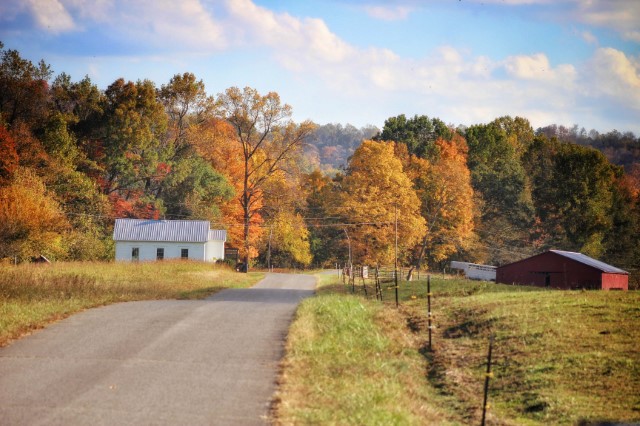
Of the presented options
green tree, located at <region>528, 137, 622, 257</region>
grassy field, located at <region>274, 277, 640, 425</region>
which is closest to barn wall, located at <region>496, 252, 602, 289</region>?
green tree, located at <region>528, 137, 622, 257</region>

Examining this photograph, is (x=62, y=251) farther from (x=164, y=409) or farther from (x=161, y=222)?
(x=164, y=409)

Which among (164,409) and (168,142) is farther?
(168,142)

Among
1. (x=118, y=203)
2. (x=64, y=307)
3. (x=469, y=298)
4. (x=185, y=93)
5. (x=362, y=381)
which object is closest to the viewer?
(x=362, y=381)

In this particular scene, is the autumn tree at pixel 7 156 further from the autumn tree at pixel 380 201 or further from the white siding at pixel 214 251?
the autumn tree at pixel 380 201

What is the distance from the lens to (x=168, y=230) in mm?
68625

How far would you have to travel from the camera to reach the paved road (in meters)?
11.8

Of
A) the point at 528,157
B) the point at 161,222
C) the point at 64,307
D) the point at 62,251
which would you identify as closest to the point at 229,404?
the point at 64,307

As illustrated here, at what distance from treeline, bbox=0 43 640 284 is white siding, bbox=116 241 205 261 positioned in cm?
133

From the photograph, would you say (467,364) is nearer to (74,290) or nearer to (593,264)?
(74,290)

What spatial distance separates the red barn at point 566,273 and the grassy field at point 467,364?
64.5ft

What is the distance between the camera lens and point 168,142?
232 ft

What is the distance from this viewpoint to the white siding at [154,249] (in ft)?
221

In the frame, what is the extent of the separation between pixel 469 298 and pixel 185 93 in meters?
50.9

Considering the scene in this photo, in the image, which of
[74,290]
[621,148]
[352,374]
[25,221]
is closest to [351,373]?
[352,374]
